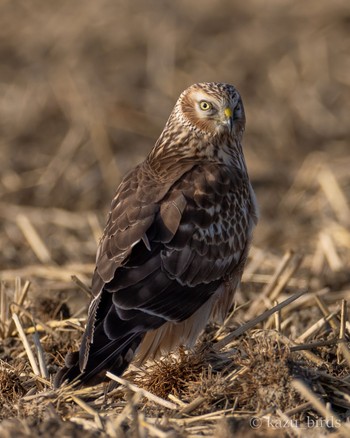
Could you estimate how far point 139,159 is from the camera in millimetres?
11500

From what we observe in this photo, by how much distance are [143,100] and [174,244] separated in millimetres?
7740

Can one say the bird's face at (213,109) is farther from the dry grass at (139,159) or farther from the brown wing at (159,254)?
the dry grass at (139,159)

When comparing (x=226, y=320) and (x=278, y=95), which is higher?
(x=226, y=320)

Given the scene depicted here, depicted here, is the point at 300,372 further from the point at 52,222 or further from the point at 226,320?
the point at 52,222

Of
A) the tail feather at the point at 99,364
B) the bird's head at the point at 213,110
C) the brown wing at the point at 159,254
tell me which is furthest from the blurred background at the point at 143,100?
the tail feather at the point at 99,364

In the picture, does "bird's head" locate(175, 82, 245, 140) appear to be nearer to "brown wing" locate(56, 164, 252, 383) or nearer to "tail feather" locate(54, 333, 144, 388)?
"brown wing" locate(56, 164, 252, 383)

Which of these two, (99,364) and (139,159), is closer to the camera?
(99,364)

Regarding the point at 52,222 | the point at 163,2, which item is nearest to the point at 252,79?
the point at 163,2

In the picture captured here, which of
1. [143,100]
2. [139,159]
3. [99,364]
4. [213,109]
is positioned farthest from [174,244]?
[143,100]

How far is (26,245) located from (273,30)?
7.72 m

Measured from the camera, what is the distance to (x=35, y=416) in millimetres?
4832

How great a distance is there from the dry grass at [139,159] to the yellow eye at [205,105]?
128 cm

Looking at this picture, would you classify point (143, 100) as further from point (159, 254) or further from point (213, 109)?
point (159, 254)

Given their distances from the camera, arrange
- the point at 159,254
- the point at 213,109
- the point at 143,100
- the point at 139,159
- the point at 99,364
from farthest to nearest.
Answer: the point at 143,100
the point at 139,159
the point at 213,109
the point at 159,254
the point at 99,364
